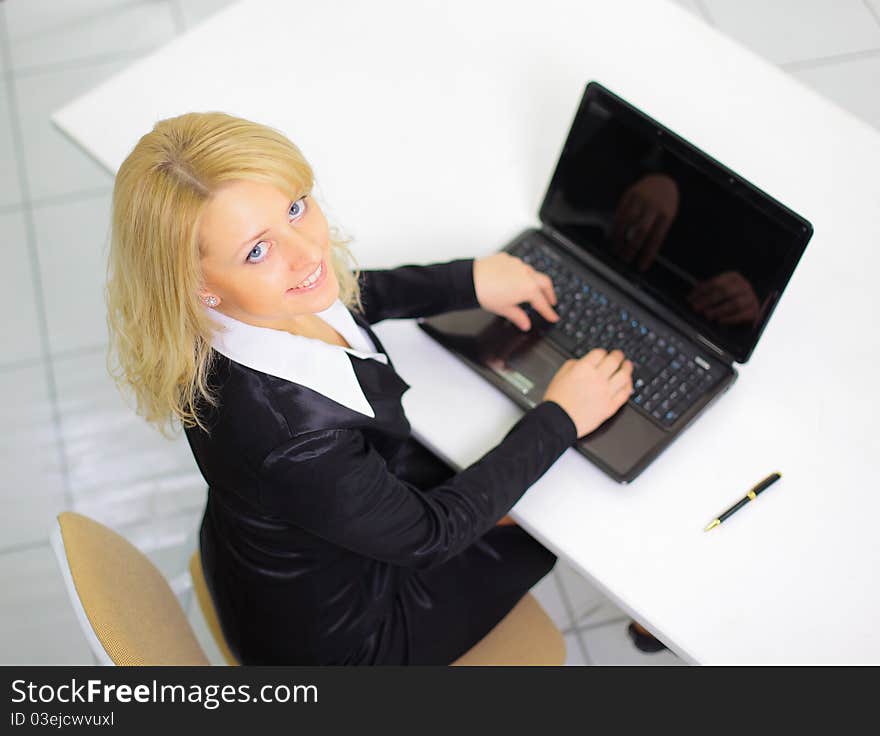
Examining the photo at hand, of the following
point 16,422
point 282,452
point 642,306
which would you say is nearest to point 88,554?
point 282,452

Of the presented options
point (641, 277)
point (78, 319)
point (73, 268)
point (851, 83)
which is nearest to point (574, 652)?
point (641, 277)

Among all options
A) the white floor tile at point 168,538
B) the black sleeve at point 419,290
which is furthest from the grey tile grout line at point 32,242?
the black sleeve at point 419,290

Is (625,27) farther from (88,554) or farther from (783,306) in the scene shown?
(88,554)

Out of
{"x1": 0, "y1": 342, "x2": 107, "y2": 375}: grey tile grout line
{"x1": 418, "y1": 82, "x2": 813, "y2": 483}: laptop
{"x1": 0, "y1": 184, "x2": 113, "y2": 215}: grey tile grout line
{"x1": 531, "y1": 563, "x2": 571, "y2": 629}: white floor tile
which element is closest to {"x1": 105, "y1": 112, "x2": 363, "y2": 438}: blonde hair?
{"x1": 418, "y1": 82, "x2": 813, "y2": 483}: laptop

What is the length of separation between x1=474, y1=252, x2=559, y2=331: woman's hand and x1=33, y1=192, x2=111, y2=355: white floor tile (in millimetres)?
1439

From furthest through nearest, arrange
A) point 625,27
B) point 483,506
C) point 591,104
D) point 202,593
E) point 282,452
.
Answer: point 625,27, point 202,593, point 591,104, point 483,506, point 282,452

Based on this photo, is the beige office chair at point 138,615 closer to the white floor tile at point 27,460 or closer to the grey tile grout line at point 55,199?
the white floor tile at point 27,460

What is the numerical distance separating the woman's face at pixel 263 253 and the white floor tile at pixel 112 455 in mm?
1220

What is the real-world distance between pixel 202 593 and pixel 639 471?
736 millimetres

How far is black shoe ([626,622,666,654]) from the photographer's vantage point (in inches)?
72.7

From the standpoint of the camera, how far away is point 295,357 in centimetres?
113

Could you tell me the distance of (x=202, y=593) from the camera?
150 cm

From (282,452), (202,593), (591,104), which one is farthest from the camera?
(202,593)

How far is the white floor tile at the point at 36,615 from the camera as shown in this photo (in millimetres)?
2051
